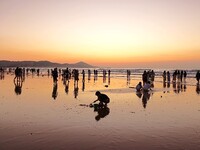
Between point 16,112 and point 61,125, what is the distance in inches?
182

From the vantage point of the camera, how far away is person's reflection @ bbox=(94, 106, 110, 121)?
16550 millimetres

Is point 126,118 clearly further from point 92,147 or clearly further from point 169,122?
point 92,147

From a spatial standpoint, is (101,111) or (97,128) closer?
(97,128)

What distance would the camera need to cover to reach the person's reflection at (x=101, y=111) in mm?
16550

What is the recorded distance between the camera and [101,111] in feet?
61.0

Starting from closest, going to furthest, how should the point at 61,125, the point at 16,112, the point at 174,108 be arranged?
1. the point at 61,125
2. the point at 16,112
3. the point at 174,108

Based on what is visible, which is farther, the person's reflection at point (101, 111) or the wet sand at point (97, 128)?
the person's reflection at point (101, 111)

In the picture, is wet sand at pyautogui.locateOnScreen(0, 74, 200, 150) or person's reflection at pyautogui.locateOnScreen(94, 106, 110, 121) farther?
person's reflection at pyautogui.locateOnScreen(94, 106, 110, 121)

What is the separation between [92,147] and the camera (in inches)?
407

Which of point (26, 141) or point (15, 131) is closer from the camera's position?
point (26, 141)

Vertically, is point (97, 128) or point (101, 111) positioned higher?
point (101, 111)

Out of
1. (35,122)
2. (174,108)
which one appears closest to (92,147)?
(35,122)

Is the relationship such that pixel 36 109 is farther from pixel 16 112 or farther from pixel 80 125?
pixel 80 125

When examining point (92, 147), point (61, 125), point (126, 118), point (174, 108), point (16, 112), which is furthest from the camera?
point (174, 108)
